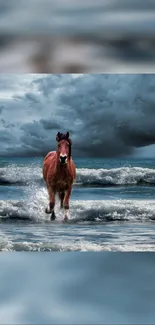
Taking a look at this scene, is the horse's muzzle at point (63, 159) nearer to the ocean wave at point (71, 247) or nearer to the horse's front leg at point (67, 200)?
the horse's front leg at point (67, 200)

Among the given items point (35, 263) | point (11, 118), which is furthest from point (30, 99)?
point (35, 263)

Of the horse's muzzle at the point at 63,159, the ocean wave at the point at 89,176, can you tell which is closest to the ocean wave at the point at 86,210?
the ocean wave at the point at 89,176

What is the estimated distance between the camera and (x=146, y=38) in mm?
3084

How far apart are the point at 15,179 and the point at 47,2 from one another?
0.98 metres

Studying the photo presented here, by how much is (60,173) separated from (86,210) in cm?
25

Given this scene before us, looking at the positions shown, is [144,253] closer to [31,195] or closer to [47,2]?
[31,195]

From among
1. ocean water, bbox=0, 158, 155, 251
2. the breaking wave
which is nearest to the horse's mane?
ocean water, bbox=0, 158, 155, 251

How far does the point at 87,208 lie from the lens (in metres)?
3.12

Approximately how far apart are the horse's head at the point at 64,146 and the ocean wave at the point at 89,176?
0.10 m

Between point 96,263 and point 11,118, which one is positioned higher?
point 11,118

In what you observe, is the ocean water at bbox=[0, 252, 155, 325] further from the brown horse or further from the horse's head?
the horse's head

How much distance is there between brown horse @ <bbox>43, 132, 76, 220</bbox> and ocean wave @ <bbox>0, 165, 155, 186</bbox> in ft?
0.14

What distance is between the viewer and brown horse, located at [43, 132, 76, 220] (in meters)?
3.11

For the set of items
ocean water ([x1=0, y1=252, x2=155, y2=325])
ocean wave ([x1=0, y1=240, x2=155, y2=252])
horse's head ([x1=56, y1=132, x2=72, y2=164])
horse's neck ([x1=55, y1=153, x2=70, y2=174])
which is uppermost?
horse's head ([x1=56, y1=132, x2=72, y2=164])
